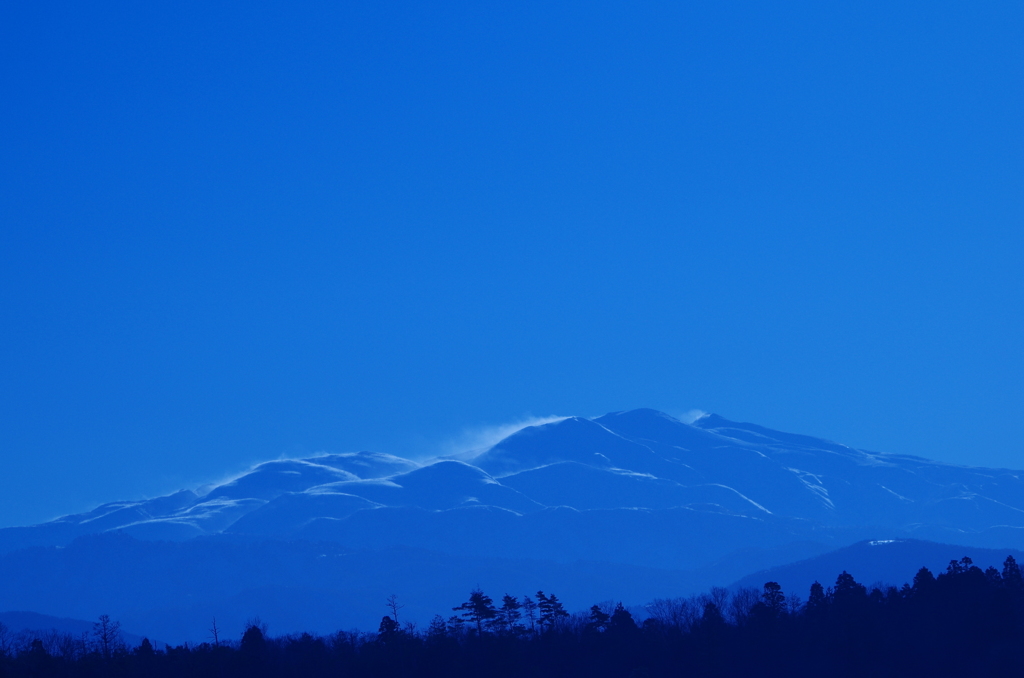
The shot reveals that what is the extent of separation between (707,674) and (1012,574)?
4393cm

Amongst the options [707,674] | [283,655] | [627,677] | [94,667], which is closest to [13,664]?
[94,667]

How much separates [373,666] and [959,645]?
60.8m

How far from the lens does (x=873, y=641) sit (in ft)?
411

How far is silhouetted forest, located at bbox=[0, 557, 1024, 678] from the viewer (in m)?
121

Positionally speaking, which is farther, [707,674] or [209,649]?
[209,649]

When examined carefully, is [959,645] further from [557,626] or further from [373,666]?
[373,666]

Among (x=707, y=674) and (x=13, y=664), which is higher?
(x=13, y=664)

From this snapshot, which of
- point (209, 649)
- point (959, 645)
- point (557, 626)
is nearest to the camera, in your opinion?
point (959, 645)

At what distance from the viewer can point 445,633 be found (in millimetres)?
141250

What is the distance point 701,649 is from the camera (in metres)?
127

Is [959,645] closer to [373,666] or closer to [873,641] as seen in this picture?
[873,641]

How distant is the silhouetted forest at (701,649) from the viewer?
120938 millimetres

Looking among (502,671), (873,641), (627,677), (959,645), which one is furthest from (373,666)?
(959,645)

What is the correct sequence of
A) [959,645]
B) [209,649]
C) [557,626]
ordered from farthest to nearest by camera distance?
[557,626] < [209,649] < [959,645]
